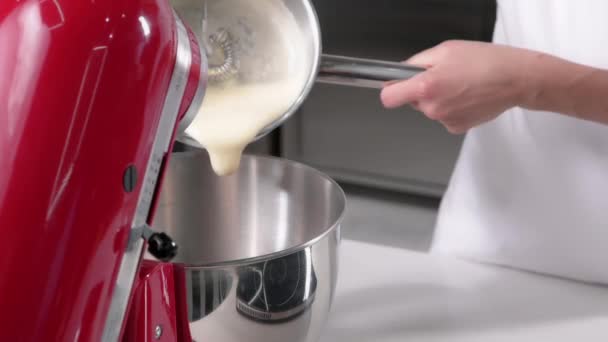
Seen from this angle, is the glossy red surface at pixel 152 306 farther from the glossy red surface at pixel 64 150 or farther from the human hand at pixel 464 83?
the human hand at pixel 464 83

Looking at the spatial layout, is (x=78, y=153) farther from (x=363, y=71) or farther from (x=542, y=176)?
(x=542, y=176)

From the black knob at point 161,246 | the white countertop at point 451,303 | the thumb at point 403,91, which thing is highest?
the thumb at point 403,91

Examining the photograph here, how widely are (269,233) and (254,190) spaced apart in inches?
2.0

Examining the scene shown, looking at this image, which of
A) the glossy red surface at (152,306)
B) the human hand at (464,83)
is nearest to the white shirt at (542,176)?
the human hand at (464,83)

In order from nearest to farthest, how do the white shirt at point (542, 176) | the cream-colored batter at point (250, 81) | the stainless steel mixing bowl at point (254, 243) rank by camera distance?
the stainless steel mixing bowl at point (254, 243) → the cream-colored batter at point (250, 81) → the white shirt at point (542, 176)

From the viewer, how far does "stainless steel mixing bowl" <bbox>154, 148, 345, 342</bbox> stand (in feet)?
1.94

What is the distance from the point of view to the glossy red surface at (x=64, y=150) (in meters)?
0.43

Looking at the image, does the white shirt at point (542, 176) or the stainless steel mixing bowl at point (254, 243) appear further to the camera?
the white shirt at point (542, 176)

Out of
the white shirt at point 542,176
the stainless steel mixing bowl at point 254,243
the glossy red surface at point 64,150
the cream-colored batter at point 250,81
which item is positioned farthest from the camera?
the white shirt at point 542,176

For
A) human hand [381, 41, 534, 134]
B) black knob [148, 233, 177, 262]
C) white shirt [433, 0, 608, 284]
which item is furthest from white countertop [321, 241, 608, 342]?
black knob [148, 233, 177, 262]

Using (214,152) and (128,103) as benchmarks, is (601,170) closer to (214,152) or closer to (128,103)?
(214,152)

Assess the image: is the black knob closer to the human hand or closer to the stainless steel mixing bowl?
the stainless steel mixing bowl

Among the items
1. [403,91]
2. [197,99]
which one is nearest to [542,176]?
A: [403,91]

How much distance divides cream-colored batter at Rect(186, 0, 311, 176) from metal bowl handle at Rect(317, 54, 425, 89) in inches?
2.0
